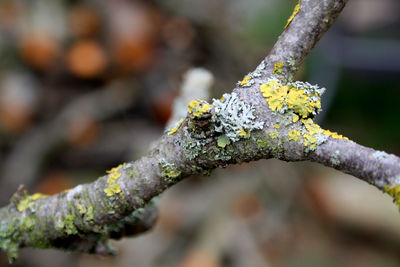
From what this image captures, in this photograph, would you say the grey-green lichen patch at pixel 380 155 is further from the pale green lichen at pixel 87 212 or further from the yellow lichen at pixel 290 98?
the pale green lichen at pixel 87 212

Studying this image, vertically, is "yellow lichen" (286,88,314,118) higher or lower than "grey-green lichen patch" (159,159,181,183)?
higher

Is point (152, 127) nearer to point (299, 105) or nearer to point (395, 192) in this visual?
point (299, 105)

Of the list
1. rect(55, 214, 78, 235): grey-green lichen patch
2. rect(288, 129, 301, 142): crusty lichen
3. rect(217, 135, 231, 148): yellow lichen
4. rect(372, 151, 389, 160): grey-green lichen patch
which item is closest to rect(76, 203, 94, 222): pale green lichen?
rect(55, 214, 78, 235): grey-green lichen patch

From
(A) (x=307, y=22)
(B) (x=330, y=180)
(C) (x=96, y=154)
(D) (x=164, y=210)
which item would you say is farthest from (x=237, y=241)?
(A) (x=307, y=22)

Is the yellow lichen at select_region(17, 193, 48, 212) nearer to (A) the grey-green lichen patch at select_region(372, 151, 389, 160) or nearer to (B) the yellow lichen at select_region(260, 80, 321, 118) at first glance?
(B) the yellow lichen at select_region(260, 80, 321, 118)

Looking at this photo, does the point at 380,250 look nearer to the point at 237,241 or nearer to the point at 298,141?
the point at 237,241

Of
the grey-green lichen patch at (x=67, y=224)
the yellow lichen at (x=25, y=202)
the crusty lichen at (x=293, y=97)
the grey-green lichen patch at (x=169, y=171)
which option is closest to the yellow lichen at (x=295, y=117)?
the crusty lichen at (x=293, y=97)

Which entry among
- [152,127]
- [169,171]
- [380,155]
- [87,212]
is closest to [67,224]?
[87,212]
